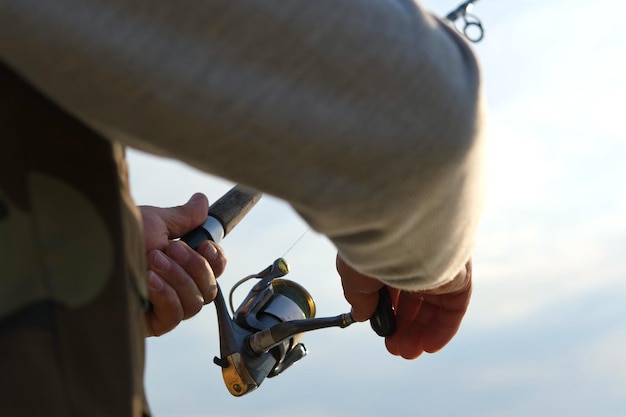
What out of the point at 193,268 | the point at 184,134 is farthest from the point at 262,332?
the point at 184,134

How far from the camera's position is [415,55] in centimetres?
64

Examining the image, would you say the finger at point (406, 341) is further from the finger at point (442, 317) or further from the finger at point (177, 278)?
the finger at point (177, 278)

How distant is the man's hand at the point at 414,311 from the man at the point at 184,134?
56 cm

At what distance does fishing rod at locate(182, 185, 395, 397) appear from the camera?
2068mm

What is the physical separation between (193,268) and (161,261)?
0.21ft

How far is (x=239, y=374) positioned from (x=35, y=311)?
170 centimetres

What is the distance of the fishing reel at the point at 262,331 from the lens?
7.46ft

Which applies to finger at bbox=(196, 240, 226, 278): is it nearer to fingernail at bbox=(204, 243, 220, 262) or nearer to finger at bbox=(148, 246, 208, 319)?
fingernail at bbox=(204, 243, 220, 262)

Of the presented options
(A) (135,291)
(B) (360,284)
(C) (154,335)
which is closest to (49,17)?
(A) (135,291)

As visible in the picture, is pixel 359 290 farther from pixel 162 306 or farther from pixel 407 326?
pixel 162 306

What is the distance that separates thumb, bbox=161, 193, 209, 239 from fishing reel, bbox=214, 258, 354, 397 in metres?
0.45

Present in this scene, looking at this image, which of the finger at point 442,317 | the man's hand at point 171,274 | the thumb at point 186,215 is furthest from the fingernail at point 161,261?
the finger at point 442,317

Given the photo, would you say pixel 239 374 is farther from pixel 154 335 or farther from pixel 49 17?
pixel 49 17

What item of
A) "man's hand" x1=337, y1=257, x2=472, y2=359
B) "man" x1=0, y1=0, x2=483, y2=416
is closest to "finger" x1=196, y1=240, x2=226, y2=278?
"man's hand" x1=337, y1=257, x2=472, y2=359
